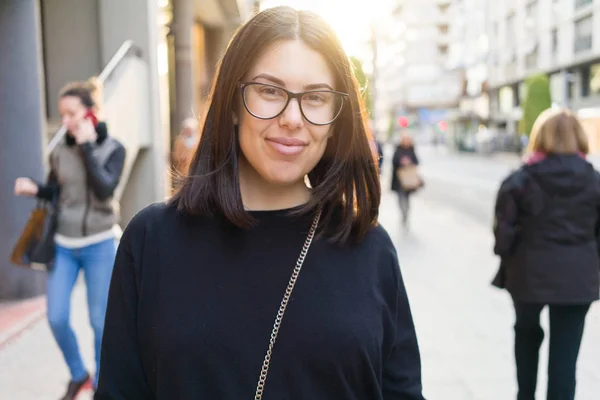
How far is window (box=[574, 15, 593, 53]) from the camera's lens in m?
36.2

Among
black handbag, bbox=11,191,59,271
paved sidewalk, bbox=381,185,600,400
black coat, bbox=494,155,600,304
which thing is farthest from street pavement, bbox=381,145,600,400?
black handbag, bbox=11,191,59,271

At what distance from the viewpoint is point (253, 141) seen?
1582 millimetres

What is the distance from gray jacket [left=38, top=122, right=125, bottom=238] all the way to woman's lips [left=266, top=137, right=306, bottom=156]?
103 inches

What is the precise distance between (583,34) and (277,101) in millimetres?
40376

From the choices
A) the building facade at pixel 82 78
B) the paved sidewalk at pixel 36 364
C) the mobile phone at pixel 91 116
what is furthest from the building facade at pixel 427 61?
the mobile phone at pixel 91 116

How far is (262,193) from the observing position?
65.5 inches

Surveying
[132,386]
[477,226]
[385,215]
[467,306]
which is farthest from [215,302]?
[385,215]

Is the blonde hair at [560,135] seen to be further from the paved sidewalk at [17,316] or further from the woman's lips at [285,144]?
the paved sidewalk at [17,316]

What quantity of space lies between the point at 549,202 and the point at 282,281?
2.54m

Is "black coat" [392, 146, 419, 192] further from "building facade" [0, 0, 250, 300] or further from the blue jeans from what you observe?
the blue jeans

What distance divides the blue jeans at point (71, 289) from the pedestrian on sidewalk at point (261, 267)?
8.17 ft

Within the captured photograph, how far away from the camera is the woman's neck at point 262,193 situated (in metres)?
1.66

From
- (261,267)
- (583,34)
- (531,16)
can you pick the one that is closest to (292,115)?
(261,267)

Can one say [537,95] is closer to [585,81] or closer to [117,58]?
[585,81]
